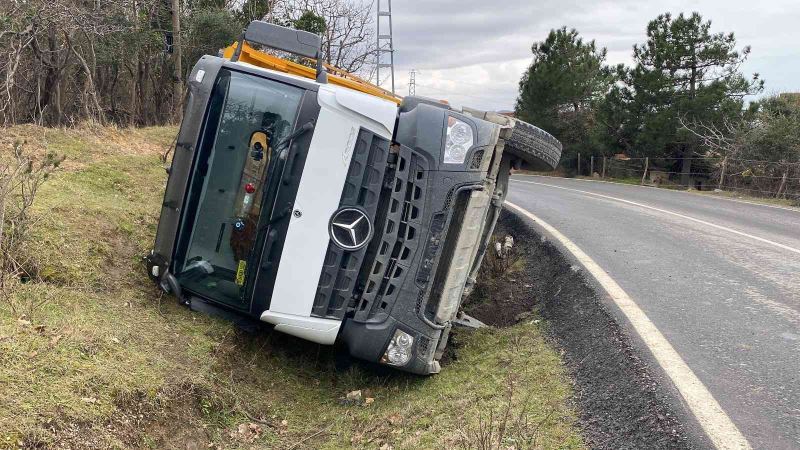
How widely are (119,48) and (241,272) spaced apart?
50.0 ft

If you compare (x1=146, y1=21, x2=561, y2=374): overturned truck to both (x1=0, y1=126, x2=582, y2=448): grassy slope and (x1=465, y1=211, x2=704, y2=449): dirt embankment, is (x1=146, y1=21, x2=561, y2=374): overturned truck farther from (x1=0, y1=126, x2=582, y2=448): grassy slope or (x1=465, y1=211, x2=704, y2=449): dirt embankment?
(x1=465, y1=211, x2=704, y2=449): dirt embankment

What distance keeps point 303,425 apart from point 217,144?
73.6 inches

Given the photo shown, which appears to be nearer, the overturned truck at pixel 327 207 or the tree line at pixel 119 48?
the overturned truck at pixel 327 207

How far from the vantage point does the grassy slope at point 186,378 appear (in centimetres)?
289

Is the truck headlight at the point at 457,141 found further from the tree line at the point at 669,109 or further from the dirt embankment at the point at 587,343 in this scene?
the tree line at the point at 669,109

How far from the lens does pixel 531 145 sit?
492cm

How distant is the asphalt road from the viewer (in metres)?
2.92

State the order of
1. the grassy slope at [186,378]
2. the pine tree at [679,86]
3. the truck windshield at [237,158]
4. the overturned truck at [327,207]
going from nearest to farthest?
the grassy slope at [186,378]
the overturned truck at [327,207]
the truck windshield at [237,158]
the pine tree at [679,86]

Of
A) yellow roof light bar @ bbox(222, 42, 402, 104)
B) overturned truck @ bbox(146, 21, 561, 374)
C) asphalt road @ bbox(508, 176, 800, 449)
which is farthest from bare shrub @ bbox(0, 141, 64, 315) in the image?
asphalt road @ bbox(508, 176, 800, 449)

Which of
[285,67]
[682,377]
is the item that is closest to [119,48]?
[285,67]

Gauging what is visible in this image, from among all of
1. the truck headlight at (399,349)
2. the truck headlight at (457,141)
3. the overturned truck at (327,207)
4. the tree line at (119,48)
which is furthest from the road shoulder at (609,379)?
the tree line at (119,48)

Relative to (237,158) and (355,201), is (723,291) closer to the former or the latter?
(355,201)

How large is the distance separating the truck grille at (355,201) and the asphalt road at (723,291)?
1.96 metres

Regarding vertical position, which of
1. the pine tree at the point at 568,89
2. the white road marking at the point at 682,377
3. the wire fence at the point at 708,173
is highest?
the pine tree at the point at 568,89
